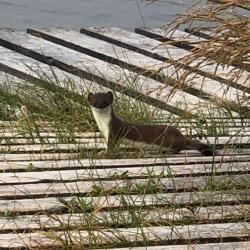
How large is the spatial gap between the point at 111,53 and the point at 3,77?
1.20 metres

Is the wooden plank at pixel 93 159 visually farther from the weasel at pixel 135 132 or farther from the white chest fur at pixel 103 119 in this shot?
the white chest fur at pixel 103 119

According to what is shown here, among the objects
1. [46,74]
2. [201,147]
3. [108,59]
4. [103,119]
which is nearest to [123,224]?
[201,147]

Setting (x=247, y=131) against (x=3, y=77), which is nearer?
(x=247, y=131)

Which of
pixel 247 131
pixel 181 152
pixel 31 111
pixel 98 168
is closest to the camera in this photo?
pixel 98 168

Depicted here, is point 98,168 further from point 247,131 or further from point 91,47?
point 91,47

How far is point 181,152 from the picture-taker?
474 centimetres

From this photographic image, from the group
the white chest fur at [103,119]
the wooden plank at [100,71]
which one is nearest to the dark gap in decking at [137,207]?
the white chest fur at [103,119]

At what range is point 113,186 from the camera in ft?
13.2

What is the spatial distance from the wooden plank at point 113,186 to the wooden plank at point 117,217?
26cm

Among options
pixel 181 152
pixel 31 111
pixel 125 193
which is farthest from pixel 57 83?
pixel 125 193

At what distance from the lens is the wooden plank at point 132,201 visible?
3721 millimetres

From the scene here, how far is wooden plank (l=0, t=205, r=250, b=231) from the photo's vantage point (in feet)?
11.5

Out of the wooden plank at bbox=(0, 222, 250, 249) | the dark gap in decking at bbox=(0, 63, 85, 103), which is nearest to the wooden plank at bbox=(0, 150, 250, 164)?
the wooden plank at bbox=(0, 222, 250, 249)

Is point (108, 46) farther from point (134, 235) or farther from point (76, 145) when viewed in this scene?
point (134, 235)
